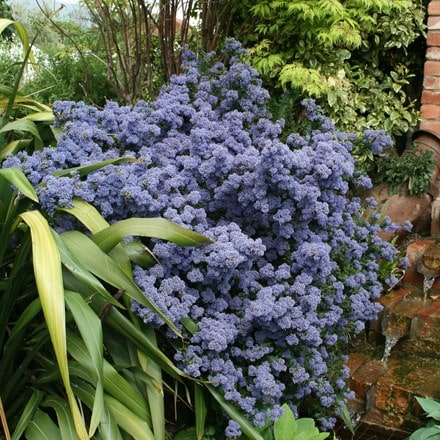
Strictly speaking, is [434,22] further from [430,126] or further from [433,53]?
[430,126]

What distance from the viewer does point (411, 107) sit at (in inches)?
176

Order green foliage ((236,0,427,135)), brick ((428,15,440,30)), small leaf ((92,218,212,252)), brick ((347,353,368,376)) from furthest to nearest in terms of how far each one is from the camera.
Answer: brick ((428,15,440,30)) < green foliage ((236,0,427,135)) < brick ((347,353,368,376)) < small leaf ((92,218,212,252))

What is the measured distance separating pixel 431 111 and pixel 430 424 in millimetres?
2332

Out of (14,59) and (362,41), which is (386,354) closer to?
(362,41)

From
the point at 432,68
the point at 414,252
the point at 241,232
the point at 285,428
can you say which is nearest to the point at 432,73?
the point at 432,68

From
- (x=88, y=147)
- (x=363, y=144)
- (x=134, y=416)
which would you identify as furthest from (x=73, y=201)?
(x=363, y=144)

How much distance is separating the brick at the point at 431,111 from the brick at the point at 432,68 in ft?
0.66

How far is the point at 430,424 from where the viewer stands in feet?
8.25

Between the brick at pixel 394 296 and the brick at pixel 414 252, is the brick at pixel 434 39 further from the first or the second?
the brick at pixel 394 296

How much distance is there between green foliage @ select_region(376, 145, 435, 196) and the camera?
3.74m

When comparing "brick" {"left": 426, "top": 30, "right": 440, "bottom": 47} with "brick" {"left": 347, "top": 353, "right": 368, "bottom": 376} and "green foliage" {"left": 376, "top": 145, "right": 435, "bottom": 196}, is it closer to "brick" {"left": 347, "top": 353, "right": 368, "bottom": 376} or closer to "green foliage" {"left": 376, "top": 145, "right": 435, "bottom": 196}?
"green foliage" {"left": 376, "top": 145, "right": 435, "bottom": 196}

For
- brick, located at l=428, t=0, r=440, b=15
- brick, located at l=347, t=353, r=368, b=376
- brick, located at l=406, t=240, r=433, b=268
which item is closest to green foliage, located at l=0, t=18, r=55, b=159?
brick, located at l=347, t=353, r=368, b=376

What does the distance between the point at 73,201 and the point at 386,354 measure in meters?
1.73

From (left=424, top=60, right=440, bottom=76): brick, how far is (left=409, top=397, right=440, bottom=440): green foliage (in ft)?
7.75
